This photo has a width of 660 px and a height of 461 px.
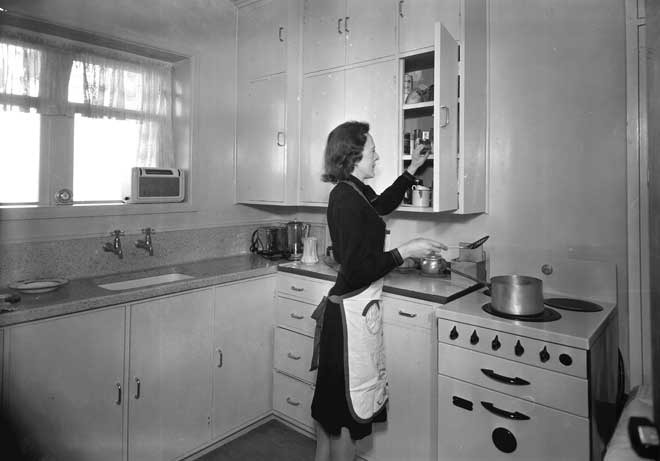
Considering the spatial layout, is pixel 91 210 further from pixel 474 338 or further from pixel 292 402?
pixel 474 338

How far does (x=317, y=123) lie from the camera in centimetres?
281

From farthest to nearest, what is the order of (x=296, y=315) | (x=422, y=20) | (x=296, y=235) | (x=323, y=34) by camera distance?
(x=296, y=235) < (x=323, y=34) < (x=296, y=315) < (x=422, y=20)

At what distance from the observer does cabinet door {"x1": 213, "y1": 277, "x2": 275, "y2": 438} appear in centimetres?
237

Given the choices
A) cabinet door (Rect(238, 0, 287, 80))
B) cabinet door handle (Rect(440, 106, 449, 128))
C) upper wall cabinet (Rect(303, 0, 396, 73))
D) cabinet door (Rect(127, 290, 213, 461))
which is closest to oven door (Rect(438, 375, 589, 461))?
cabinet door handle (Rect(440, 106, 449, 128))

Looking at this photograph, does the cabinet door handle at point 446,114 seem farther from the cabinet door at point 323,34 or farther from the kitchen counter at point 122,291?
the kitchen counter at point 122,291

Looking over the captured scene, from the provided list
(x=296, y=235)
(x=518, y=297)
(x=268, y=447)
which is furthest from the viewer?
(x=296, y=235)

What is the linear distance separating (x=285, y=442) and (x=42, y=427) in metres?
1.25

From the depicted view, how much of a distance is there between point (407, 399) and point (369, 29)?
2.03 meters

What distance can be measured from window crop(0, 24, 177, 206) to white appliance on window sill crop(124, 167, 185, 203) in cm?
13

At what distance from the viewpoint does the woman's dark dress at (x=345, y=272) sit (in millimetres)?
1663

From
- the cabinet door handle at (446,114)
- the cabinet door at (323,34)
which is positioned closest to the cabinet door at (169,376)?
the cabinet door handle at (446,114)

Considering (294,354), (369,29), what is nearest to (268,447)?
(294,354)

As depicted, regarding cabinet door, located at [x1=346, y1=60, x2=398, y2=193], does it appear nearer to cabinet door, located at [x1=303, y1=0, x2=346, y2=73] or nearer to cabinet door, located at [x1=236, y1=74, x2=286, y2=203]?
cabinet door, located at [x1=303, y1=0, x2=346, y2=73]

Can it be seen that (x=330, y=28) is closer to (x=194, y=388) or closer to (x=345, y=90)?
(x=345, y=90)
